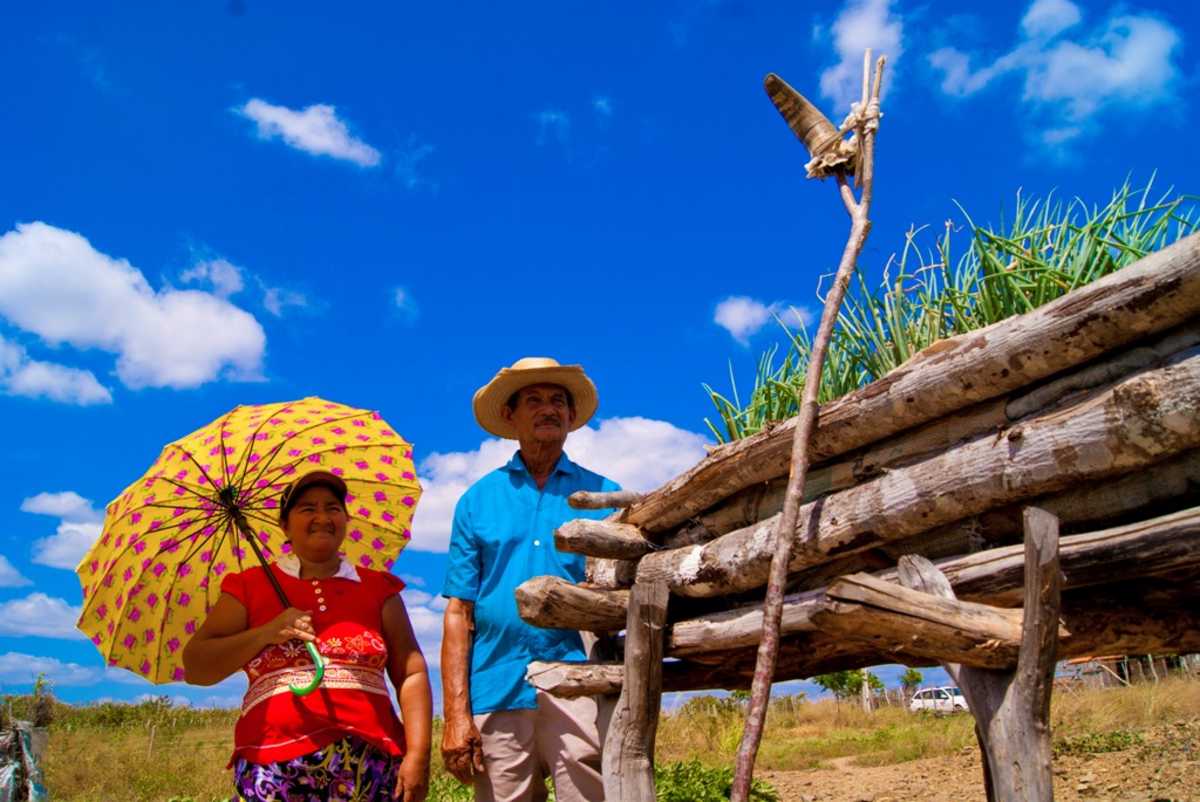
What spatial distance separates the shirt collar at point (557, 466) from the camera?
4.32 m

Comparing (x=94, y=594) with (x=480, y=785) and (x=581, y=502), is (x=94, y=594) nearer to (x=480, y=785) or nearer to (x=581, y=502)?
(x=480, y=785)

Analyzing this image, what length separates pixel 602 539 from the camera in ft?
12.4

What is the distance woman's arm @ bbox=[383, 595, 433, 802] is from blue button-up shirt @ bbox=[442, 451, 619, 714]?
1.34ft

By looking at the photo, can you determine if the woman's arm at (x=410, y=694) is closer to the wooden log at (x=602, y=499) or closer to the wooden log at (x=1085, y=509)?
the wooden log at (x=602, y=499)

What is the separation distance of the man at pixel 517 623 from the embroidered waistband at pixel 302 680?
0.57 meters

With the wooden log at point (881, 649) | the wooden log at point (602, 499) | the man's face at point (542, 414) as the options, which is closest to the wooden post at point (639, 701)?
the wooden log at point (881, 649)

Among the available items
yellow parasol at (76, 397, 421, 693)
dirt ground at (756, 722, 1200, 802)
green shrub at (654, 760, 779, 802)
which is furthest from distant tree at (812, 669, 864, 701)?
yellow parasol at (76, 397, 421, 693)

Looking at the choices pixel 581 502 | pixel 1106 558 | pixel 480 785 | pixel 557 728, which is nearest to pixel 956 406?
pixel 1106 558

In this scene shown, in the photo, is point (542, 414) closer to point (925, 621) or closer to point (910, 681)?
point (925, 621)

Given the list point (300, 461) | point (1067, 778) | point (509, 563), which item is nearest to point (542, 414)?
point (509, 563)

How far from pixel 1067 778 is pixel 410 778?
7463 millimetres

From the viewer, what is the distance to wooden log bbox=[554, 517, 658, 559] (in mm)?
3715

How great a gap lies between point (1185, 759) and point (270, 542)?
8.34m

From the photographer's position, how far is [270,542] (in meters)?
4.21
